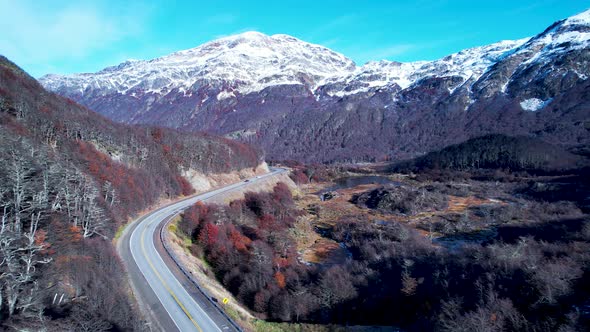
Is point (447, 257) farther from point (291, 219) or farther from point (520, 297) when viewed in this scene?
point (291, 219)

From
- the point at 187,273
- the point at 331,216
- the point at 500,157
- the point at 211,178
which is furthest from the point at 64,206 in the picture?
the point at 500,157

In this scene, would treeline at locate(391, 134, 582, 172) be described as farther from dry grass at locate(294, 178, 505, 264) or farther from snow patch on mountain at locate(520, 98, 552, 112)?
snow patch on mountain at locate(520, 98, 552, 112)

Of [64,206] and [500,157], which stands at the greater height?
[64,206]

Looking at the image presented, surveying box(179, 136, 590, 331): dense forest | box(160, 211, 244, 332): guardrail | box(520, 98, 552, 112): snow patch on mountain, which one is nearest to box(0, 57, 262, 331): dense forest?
box(160, 211, 244, 332): guardrail

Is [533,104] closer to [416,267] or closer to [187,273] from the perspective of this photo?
[416,267]

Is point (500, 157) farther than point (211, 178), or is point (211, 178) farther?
point (500, 157)
